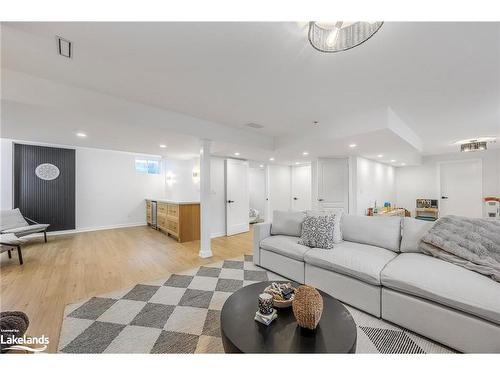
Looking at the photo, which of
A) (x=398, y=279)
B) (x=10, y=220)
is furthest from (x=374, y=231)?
(x=10, y=220)

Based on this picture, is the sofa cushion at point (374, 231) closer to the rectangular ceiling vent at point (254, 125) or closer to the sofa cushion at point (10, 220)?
the rectangular ceiling vent at point (254, 125)

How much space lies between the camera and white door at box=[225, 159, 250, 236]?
533 cm

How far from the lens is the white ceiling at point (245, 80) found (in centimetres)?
160

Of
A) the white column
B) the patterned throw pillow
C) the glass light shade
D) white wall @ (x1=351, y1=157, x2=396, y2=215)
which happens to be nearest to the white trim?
the white column

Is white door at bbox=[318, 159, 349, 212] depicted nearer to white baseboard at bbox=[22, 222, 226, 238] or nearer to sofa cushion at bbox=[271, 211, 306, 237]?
sofa cushion at bbox=[271, 211, 306, 237]

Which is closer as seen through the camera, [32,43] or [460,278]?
[460,278]

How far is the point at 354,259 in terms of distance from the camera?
2062 mm

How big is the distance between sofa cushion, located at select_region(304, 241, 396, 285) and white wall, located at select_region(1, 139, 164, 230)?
5.97 metres

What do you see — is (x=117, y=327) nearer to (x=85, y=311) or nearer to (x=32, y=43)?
(x=85, y=311)

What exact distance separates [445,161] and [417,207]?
1.72 m

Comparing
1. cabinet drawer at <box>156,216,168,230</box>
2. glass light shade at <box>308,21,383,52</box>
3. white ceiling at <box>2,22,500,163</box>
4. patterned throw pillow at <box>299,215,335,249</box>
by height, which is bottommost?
cabinet drawer at <box>156,216,168,230</box>

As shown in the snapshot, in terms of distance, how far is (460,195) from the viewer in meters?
6.50
